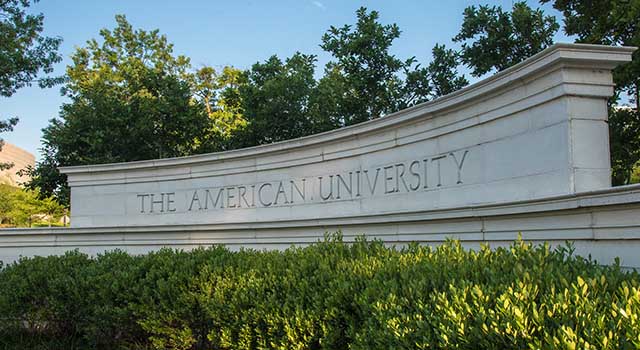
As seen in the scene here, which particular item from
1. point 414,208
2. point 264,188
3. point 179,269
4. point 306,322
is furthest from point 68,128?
point 306,322

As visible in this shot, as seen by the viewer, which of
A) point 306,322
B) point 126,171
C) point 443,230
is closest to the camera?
point 306,322

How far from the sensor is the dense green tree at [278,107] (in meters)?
14.6

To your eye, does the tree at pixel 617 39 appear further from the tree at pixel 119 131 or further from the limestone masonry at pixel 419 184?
the tree at pixel 119 131

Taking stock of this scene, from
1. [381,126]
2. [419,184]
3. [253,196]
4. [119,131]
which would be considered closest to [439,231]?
[419,184]

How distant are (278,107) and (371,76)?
272 centimetres

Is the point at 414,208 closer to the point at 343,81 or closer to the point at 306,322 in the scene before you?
the point at 306,322

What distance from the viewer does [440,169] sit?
7.39 metres

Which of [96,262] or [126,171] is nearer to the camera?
[96,262]

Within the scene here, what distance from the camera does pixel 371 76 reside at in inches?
589

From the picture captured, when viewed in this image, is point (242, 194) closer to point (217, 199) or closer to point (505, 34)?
point (217, 199)

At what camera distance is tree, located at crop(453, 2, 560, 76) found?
13.7 metres

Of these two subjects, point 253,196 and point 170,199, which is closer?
point 253,196

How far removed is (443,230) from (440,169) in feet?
3.35

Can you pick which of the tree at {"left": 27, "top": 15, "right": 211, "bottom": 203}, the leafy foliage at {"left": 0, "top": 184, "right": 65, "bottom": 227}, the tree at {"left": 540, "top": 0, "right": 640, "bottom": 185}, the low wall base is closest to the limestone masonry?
the low wall base
